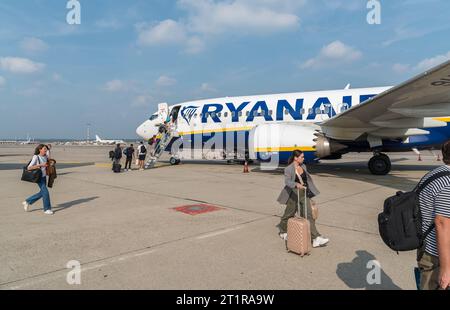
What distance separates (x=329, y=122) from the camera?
11.7m

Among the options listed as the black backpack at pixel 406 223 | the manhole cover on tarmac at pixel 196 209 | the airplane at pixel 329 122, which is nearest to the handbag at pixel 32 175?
the manhole cover on tarmac at pixel 196 209

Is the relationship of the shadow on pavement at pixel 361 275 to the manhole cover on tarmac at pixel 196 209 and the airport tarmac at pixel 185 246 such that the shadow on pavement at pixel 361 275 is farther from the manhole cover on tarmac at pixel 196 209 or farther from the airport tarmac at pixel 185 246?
the manhole cover on tarmac at pixel 196 209

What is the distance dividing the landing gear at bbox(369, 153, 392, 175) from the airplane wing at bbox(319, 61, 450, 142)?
46.3 inches

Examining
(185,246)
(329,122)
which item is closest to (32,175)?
(185,246)

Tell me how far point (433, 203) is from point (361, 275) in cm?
176

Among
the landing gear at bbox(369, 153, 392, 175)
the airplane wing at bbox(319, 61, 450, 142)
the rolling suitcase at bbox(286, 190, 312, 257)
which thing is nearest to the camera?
the rolling suitcase at bbox(286, 190, 312, 257)

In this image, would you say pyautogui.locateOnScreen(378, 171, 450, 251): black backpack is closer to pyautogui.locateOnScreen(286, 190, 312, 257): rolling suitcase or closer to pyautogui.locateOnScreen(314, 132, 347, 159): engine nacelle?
pyautogui.locateOnScreen(286, 190, 312, 257): rolling suitcase

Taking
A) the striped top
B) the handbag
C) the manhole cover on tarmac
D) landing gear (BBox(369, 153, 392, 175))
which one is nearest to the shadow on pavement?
the striped top

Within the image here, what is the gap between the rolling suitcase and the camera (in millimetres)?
4125

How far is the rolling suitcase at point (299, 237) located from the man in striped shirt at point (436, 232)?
1.85 metres

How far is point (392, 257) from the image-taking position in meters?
4.12

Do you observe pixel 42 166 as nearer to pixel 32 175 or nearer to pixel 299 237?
pixel 32 175

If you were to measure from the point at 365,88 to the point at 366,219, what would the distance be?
10.2 meters
